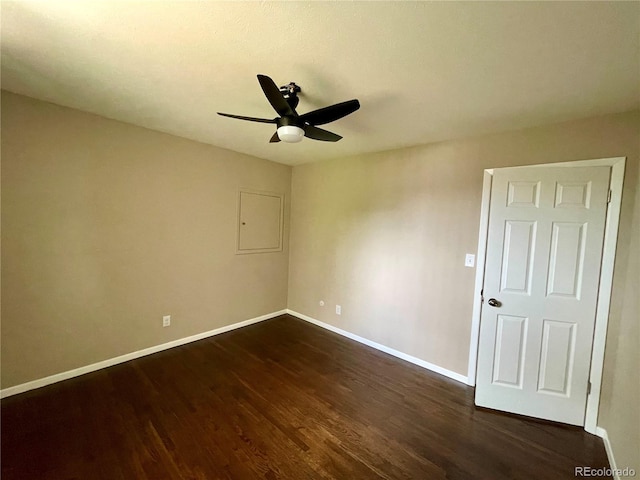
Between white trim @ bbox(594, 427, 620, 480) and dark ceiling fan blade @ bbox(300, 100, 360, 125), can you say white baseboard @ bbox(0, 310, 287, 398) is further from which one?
white trim @ bbox(594, 427, 620, 480)

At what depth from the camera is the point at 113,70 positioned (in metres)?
1.72

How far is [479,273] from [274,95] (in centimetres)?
238

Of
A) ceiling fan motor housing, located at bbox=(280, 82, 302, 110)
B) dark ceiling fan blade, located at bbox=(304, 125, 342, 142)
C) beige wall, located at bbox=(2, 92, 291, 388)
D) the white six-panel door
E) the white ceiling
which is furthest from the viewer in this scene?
beige wall, located at bbox=(2, 92, 291, 388)

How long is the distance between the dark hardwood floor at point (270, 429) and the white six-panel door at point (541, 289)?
0.83 feet

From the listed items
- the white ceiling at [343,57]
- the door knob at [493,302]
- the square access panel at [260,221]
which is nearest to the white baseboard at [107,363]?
the square access panel at [260,221]

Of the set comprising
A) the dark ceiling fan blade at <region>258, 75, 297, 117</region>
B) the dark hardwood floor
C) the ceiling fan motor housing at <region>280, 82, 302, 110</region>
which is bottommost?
the dark hardwood floor

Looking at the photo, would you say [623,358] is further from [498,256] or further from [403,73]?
[403,73]

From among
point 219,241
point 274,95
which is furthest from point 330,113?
point 219,241

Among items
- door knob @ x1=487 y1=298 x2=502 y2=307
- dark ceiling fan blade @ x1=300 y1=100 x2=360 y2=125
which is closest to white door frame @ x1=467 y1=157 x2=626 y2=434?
door knob @ x1=487 y1=298 x2=502 y2=307

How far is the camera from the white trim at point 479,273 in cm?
248

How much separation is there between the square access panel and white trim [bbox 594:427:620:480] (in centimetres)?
381

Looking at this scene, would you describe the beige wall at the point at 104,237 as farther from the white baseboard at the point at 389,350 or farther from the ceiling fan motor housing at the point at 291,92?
the ceiling fan motor housing at the point at 291,92

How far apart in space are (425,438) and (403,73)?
98.8 inches

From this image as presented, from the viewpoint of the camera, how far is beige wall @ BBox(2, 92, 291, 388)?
2166 mm
